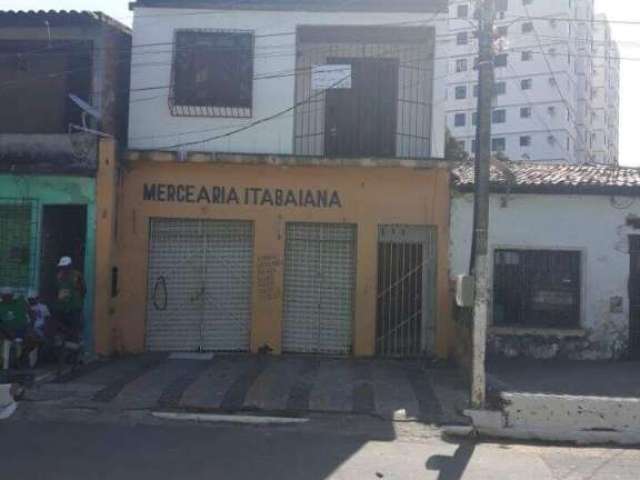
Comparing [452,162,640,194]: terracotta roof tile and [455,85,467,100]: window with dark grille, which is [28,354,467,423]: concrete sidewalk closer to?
[452,162,640,194]: terracotta roof tile

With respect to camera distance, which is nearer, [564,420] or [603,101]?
[564,420]

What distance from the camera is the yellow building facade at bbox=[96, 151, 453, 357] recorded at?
41.5 ft

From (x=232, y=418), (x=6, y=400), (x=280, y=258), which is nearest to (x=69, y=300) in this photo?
(x=6, y=400)

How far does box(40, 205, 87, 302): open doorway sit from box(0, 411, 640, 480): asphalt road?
4.74m

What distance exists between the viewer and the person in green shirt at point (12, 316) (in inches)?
417

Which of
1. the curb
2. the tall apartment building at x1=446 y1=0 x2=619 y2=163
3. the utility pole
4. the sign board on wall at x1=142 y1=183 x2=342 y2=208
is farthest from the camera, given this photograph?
the tall apartment building at x1=446 y1=0 x2=619 y2=163

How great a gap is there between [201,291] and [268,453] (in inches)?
248

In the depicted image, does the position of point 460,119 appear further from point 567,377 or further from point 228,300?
point 567,377

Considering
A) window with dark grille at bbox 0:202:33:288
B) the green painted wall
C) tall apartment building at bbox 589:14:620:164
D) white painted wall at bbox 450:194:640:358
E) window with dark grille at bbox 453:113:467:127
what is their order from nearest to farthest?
the green painted wall, window with dark grille at bbox 0:202:33:288, white painted wall at bbox 450:194:640:358, window with dark grille at bbox 453:113:467:127, tall apartment building at bbox 589:14:620:164

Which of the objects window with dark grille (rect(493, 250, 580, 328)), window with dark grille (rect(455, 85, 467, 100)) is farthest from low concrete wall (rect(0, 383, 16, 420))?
window with dark grille (rect(455, 85, 467, 100))

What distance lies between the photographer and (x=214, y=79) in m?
12.7

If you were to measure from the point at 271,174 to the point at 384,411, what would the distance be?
5.46m

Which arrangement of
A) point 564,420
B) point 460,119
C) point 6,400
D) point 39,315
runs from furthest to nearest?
point 460,119 < point 39,315 < point 6,400 < point 564,420

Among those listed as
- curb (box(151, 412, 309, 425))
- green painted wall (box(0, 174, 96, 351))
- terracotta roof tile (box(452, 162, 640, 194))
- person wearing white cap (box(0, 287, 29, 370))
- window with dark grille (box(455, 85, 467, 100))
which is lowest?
curb (box(151, 412, 309, 425))
